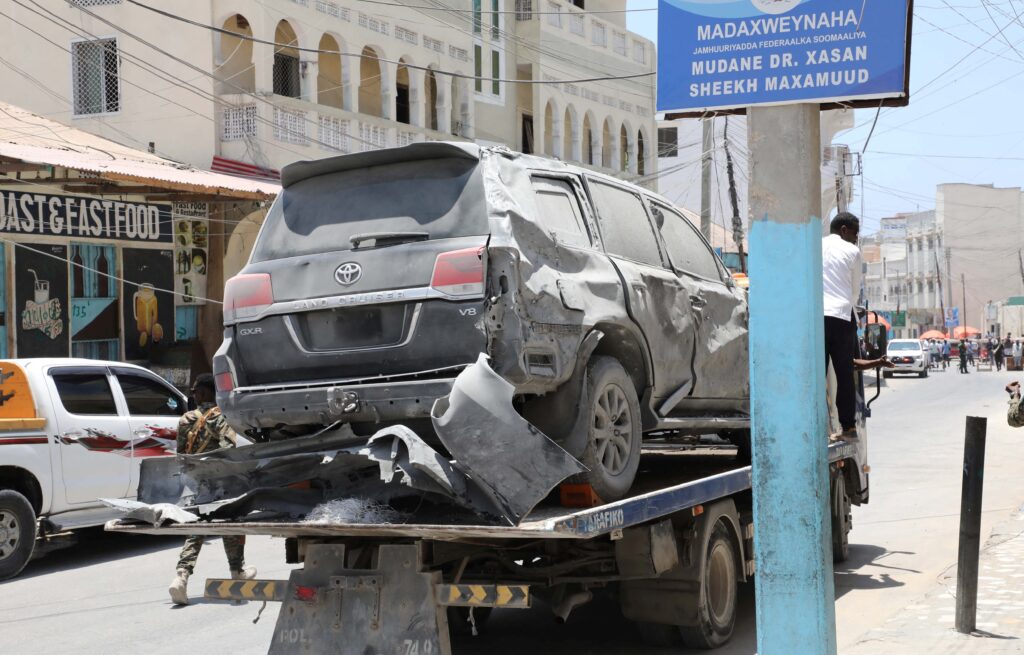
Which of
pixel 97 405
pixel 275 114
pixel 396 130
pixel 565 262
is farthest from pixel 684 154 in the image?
pixel 565 262

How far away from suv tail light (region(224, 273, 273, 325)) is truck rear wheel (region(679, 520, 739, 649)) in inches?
115

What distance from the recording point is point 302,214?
6.68 meters

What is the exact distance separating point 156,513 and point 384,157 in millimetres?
2192

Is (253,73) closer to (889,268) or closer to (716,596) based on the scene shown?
(716,596)

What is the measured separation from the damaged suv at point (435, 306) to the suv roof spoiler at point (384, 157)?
0.04 ft

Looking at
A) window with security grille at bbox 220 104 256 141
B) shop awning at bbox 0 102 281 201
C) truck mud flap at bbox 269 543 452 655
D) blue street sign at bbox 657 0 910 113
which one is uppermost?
window with security grille at bbox 220 104 256 141

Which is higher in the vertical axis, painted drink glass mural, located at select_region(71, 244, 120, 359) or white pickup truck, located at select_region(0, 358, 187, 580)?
painted drink glass mural, located at select_region(71, 244, 120, 359)

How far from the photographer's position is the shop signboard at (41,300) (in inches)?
740

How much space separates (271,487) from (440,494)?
1.00m

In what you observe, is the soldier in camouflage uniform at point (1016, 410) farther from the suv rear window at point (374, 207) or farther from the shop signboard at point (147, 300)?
the shop signboard at point (147, 300)

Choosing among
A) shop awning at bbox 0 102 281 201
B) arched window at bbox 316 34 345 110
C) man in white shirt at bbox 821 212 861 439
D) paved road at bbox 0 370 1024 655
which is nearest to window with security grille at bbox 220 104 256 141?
shop awning at bbox 0 102 281 201

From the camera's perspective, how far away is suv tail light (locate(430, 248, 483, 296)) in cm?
586

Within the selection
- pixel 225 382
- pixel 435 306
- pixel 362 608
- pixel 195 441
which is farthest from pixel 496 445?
pixel 195 441

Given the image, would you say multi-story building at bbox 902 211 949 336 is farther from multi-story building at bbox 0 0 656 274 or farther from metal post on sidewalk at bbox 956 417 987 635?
metal post on sidewalk at bbox 956 417 987 635
